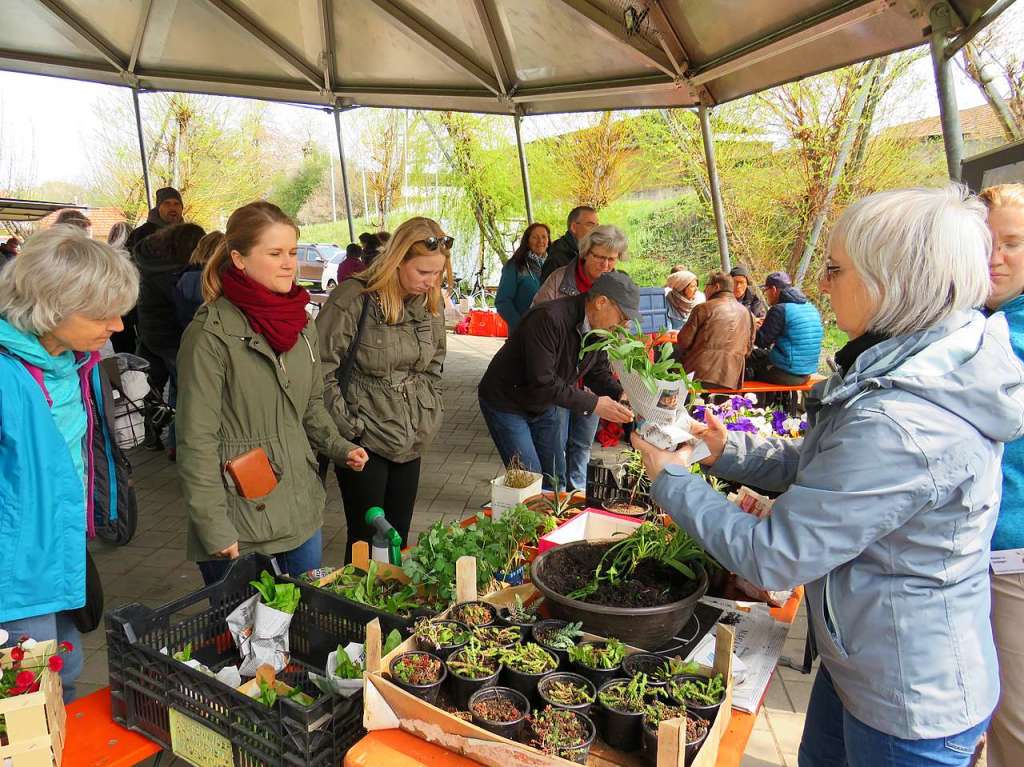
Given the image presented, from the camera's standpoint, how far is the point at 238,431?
2186 mm

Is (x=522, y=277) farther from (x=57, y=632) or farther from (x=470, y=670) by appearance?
(x=470, y=670)

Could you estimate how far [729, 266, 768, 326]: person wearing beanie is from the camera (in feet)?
24.6

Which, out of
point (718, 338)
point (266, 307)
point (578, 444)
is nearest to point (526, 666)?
point (266, 307)

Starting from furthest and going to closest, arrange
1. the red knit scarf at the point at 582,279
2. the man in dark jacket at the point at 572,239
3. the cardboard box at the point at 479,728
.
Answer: the man in dark jacket at the point at 572,239
the red knit scarf at the point at 582,279
the cardboard box at the point at 479,728

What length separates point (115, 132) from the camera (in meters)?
13.7

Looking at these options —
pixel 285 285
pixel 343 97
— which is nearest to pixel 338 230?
pixel 343 97

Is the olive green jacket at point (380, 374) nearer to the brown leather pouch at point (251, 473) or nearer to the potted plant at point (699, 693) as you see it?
the brown leather pouch at point (251, 473)

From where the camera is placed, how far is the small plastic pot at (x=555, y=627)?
1550 mm

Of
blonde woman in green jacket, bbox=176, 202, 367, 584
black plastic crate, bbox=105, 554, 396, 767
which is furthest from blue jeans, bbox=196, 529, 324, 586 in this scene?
black plastic crate, bbox=105, 554, 396, 767

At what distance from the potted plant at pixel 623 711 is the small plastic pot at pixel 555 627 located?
0.43 ft

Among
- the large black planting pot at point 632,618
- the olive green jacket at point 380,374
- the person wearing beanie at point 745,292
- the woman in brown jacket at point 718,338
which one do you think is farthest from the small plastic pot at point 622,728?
the person wearing beanie at point 745,292

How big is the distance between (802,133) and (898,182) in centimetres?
120

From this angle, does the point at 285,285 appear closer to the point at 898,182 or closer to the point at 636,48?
the point at 636,48

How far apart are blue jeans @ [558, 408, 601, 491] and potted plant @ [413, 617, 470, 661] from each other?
2863mm
